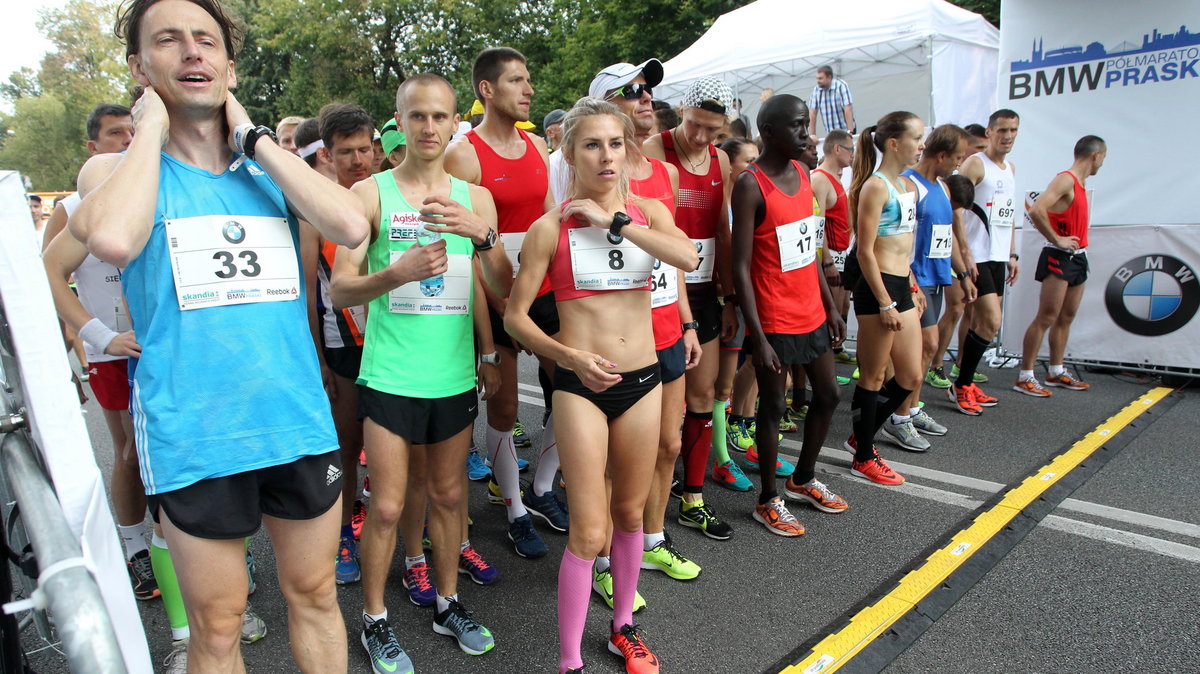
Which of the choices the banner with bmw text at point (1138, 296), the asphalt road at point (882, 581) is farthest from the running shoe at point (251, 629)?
the banner with bmw text at point (1138, 296)

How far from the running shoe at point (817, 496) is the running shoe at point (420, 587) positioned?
1930 millimetres

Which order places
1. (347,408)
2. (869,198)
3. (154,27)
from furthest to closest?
(869,198), (347,408), (154,27)

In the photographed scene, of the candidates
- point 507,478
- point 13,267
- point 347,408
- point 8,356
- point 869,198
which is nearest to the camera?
point 13,267

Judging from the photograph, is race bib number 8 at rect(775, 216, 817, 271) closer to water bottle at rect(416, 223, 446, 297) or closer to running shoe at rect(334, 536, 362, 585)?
water bottle at rect(416, 223, 446, 297)

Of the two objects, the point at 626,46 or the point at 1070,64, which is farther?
the point at 626,46

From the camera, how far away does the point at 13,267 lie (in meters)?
1.19

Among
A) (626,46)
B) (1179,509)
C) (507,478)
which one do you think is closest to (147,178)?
(507,478)

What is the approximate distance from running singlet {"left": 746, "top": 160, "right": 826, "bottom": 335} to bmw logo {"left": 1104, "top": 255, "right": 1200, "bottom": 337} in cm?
423

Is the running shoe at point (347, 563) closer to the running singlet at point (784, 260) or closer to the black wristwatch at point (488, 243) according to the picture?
the black wristwatch at point (488, 243)

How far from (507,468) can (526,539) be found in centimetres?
36

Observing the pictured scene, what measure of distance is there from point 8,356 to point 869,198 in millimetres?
3773

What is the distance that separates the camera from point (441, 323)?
2555 mm

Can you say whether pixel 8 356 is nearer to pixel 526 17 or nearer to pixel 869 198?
pixel 869 198

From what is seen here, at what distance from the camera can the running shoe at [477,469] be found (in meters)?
4.50
